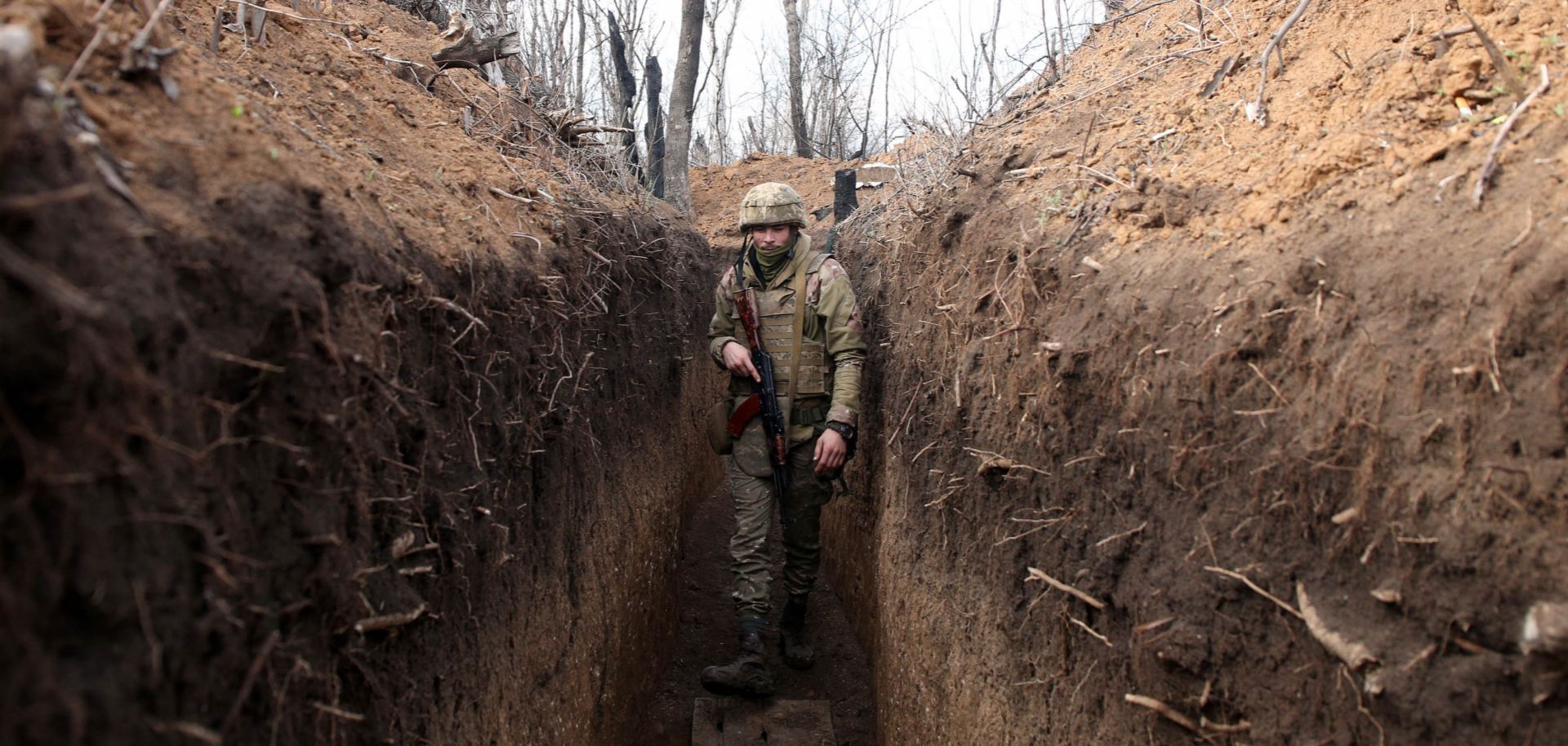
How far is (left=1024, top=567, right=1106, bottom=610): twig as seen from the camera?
8.23 ft

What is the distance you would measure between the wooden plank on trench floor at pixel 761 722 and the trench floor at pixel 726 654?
6.2 inches

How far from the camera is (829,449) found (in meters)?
4.79

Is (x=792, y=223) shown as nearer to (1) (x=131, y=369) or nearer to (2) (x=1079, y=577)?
(2) (x=1079, y=577)

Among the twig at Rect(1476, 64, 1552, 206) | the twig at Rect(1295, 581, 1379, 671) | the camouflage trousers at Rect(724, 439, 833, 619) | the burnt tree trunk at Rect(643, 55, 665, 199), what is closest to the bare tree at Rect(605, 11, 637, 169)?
the burnt tree trunk at Rect(643, 55, 665, 199)

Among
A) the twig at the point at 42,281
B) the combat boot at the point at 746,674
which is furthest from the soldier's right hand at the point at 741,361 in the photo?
the twig at the point at 42,281

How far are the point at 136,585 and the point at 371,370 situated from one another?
34.5 inches

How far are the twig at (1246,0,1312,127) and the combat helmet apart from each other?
7.73 feet

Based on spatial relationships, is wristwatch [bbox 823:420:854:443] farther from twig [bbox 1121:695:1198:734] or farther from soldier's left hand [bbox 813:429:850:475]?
twig [bbox 1121:695:1198:734]

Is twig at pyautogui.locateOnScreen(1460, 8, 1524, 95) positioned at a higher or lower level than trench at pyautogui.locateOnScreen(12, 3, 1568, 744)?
higher

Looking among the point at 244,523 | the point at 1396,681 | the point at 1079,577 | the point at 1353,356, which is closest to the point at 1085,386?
the point at 1079,577

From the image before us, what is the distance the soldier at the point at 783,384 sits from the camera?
15.9 ft

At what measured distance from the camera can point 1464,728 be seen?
1.62 m

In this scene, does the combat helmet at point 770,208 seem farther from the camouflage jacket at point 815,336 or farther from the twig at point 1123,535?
the twig at point 1123,535

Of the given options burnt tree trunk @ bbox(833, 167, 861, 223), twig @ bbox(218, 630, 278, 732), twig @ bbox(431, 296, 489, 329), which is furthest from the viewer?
burnt tree trunk @ bbox(833, 167, 861, 223)
